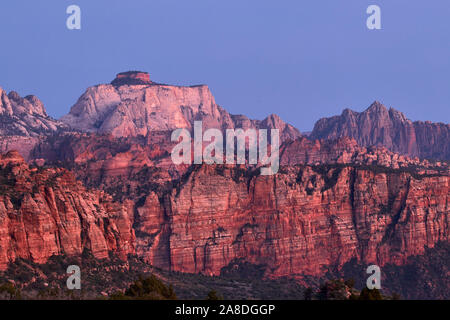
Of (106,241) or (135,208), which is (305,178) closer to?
(135,208)

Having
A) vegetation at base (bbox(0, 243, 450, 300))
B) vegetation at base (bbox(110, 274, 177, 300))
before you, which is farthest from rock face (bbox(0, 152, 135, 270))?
vegetation at base (bbox(110, 274, 177, 300))

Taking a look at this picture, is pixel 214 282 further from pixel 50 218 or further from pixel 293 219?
pixel 293 219

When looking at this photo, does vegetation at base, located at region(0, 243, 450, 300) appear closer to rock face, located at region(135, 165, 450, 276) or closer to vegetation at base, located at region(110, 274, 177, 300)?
vegetation at base, located at region(110, 274, 177, 300)

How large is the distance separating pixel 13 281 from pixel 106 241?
1891 centimetres

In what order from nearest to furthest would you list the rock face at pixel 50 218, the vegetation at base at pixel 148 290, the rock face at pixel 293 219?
1. the vegetation at base at pixel 148 290
2. the rock face at pixel 50 218
3. the rock face at pixel 293 219

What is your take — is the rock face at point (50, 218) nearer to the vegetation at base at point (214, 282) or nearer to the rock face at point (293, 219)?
the vegetation at base at point (214, 282)

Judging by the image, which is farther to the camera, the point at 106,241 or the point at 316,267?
the point at 316,267

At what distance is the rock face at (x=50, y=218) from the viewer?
8544 centimetres

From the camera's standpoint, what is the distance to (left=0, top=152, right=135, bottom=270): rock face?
8544cm

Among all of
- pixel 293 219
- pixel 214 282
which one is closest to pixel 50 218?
pixel 214 282

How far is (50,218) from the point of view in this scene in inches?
3497

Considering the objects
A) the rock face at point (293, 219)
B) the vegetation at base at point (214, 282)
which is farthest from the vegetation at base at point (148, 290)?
the rock face at point (293, 219)
